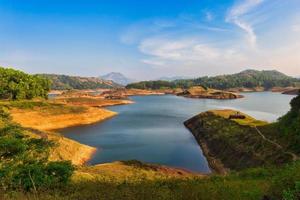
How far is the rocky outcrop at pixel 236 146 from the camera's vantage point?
3416 cm

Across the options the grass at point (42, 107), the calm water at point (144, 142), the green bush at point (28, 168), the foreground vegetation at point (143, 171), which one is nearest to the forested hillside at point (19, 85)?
the grass at point (42, 107)

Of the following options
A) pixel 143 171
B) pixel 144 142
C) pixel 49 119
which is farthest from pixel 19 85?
pixel 143 171

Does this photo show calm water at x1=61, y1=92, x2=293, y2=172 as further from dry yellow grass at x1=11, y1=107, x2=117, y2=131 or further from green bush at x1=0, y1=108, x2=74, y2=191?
green bush at x1=0, y1=108, x2=74, y2=191

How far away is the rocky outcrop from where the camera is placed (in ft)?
112

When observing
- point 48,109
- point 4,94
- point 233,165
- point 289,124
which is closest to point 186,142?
point 233,165

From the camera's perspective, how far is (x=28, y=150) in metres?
20.3

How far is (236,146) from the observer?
42031 mm

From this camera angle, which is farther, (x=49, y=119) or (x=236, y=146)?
(x=49, y=119)

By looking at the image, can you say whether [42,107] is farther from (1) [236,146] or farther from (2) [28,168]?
(2) [28,168]

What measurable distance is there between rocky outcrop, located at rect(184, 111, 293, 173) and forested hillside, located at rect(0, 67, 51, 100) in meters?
63.9

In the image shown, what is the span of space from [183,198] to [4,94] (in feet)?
319

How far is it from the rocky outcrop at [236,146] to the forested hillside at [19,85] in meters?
63.9

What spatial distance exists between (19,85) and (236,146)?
79.0 metres

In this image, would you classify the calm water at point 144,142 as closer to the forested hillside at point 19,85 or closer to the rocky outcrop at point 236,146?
the rocky outcrop at point 236,146
